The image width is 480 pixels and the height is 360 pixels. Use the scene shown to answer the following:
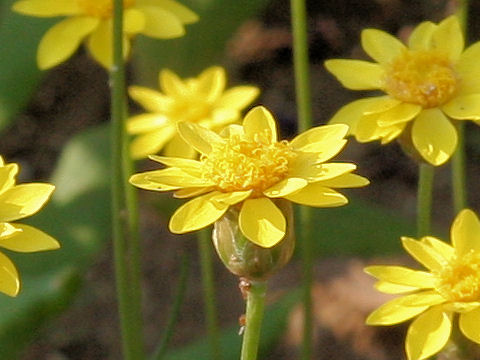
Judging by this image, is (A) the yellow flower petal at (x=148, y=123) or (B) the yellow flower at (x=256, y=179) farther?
(A) the yellow flower petal at (x=148, y=123)

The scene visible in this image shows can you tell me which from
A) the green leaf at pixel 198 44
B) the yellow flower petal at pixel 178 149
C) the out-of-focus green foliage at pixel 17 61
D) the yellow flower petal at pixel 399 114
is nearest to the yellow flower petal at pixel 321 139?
the yellow flower petal at pixel 399 114

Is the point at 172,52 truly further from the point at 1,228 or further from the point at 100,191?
the point at 1,228

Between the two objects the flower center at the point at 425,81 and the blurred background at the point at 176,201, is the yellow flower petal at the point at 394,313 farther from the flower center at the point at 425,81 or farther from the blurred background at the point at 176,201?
the blurred background at the point at 176,201

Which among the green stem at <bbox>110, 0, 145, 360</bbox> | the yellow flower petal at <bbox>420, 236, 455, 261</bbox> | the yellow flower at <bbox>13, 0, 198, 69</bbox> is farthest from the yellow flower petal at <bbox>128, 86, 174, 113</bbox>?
the yellow flower petal at <bbox>420, 236, 455, 261</bbox>

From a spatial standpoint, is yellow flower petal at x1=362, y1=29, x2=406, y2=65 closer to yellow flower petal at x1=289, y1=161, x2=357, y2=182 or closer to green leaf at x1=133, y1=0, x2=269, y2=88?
yellow flower petal at x1=289, y1=161, x2=357, y2=182

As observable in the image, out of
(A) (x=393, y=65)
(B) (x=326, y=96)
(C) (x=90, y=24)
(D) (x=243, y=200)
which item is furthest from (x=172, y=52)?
(D) (x=243, y=200)
